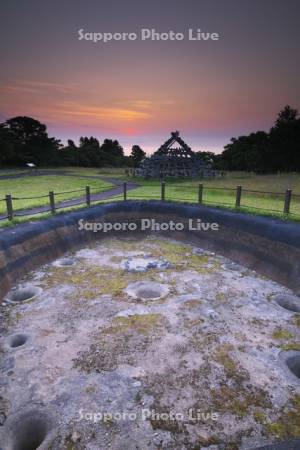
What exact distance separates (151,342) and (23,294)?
411 centimetres

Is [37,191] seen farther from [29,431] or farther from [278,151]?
[278,151]

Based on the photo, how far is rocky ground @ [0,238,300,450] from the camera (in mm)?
3965

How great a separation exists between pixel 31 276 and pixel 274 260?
310 inches

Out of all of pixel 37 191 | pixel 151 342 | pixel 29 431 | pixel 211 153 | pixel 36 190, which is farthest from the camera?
pixel 211 153

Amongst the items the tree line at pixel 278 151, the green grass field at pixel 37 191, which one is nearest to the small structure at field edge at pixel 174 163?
the green grass field at pixel 37 191

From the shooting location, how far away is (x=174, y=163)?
100 feet

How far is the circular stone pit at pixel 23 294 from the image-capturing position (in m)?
7.36

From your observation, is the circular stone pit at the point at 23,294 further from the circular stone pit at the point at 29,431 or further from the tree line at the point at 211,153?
the tree line at the point at 211,153

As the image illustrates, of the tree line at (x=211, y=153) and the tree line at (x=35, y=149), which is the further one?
the tree line at (x=35, y=149)

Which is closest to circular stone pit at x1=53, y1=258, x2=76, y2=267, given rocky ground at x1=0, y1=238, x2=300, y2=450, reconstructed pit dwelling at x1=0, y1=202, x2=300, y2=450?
reconstructed pit dwelling at x1=0, y1=202, x2=300, y2=450

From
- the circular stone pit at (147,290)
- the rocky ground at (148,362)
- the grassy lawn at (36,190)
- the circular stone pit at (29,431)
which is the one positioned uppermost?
the grassy lawn at (36,190)

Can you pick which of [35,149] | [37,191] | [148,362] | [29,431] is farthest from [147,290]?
[35,149]

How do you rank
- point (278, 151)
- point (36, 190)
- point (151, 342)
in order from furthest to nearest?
1. point (278, 151)
2. point (36, 190)
3. point (151, 342)

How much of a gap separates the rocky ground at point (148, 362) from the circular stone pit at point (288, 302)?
6 cm
